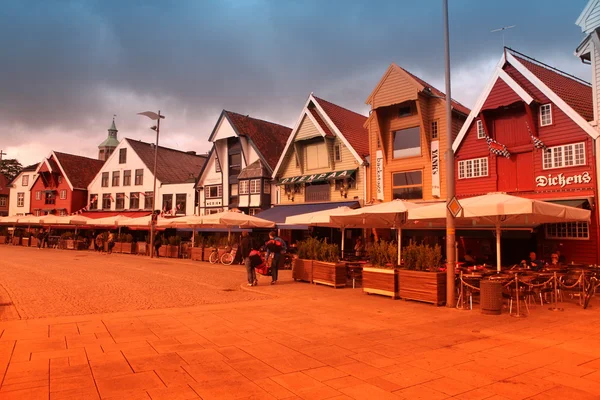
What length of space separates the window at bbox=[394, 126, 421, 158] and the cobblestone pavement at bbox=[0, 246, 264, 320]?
448 inches

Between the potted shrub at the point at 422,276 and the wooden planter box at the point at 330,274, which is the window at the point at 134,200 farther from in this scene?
the potted shrub at the point at 422,276

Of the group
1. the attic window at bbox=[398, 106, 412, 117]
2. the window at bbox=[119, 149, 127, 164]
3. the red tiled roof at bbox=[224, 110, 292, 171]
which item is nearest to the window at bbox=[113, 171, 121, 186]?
the window at bbox=[119, 149, 127, 164]

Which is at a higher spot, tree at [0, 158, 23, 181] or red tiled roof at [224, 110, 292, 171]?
tree at [0, 158, 23, 181]

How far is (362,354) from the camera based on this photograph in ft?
22.2

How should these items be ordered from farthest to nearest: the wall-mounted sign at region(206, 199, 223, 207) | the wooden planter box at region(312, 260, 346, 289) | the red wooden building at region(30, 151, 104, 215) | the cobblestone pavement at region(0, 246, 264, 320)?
the red wooden building at region(30, 151, 104, 215) → the wall-mounted sign at region(206, 199, 223, 207) → the wooden planter box at region(312, 260, 346, 289) → the cobblestone pavement at region(0, 246, 264, 320)

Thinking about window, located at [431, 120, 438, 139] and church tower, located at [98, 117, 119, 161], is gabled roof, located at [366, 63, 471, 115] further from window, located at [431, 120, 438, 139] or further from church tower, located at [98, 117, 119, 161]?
church tower, located at [98, 117, 119, 161]

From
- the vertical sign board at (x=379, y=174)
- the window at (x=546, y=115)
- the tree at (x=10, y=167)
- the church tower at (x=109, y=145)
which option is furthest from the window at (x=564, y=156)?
the church tower at (x=109, y=145)

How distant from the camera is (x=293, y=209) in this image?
2947 cm

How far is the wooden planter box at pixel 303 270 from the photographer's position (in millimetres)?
15703

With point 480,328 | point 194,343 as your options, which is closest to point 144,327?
point 194,343

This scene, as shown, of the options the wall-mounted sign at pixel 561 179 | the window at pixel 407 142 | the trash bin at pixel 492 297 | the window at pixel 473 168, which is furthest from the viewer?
the window at pixel 407 142

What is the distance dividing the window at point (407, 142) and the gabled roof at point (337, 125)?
7.77ft

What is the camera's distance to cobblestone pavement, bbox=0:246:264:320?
10641mm

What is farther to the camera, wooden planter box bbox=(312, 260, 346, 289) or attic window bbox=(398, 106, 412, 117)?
Result: attic window bbox=(398, 106, 412, 117)
